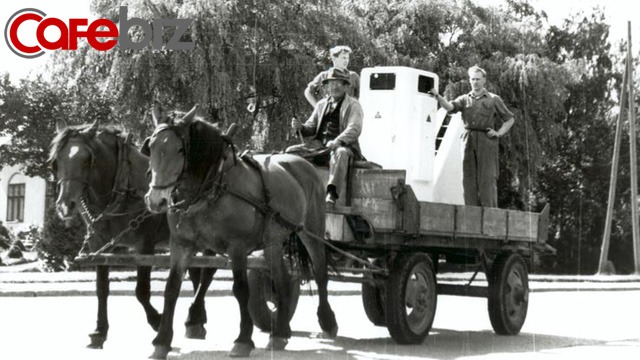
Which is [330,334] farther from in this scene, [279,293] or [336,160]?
[336,160]

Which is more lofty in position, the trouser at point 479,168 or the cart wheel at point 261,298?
the trouser at point 479,168

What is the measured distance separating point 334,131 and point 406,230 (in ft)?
4.57

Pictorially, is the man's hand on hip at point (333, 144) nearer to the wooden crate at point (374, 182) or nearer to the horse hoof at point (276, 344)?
the wooden crate at point (374, 182)

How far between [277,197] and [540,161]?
27.1 metres

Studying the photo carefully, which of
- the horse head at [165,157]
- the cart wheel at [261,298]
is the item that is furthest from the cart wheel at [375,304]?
the horse head at [165,157]

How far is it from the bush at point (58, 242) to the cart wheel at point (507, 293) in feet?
47.9

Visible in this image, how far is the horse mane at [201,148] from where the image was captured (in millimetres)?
9023

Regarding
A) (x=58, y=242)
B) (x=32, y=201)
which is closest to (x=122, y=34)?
(x=58, y=242)

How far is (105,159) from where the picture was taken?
1002cm

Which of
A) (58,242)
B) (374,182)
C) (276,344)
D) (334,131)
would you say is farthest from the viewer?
(58,242)

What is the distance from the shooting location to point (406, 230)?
1082cm

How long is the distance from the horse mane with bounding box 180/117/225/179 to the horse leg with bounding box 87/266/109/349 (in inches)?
58.7

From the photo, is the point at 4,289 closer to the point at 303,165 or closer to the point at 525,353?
the point at 303,165

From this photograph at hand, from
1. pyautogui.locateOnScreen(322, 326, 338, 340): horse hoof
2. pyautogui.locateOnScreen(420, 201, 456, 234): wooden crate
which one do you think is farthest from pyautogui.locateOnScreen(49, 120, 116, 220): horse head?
pyautogui.locateOnScreen(420, 201, 456, 234): wooden crate
